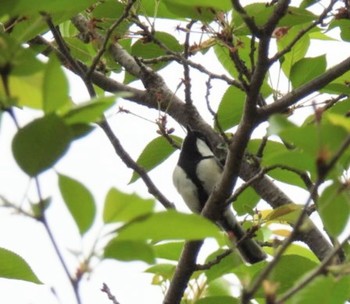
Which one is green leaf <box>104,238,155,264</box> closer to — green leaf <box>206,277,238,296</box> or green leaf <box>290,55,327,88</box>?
green leaf <box>206,277,238,296</box>

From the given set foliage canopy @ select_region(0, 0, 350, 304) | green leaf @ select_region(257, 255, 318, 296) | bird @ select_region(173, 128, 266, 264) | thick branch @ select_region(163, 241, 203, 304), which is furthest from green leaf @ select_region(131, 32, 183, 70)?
bird @ select_region(173, 128, 266, 264)

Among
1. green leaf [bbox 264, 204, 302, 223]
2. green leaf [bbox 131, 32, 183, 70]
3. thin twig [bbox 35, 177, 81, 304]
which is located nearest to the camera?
thin twig [bbox 35, 177, 81, 304]

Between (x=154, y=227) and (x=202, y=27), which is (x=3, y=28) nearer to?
(x=202, y=27)

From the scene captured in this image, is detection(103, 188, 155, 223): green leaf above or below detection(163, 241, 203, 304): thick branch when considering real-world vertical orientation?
above

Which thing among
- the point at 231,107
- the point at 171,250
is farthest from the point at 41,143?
the point at 231,107

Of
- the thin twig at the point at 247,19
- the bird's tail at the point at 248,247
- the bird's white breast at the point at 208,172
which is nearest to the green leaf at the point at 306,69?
the bird's tail at the point at 248,247

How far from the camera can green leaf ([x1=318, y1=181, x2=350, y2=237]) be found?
87 centimetres

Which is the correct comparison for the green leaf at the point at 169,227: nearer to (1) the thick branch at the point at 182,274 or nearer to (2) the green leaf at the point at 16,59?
(2) the green leaf at the point at 16,59

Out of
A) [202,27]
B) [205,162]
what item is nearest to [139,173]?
[202,27]

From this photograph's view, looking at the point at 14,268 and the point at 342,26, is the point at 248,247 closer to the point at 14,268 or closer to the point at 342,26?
the point at 342,26

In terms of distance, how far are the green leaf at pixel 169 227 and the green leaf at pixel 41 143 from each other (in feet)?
0.32

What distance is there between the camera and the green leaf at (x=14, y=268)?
124 cm

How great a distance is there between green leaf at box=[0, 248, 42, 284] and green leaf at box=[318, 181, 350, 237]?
1.78 feet

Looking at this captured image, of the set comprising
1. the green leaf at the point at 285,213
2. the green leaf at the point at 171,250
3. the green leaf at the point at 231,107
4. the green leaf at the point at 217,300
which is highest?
the green leaf at the point at 231,107
